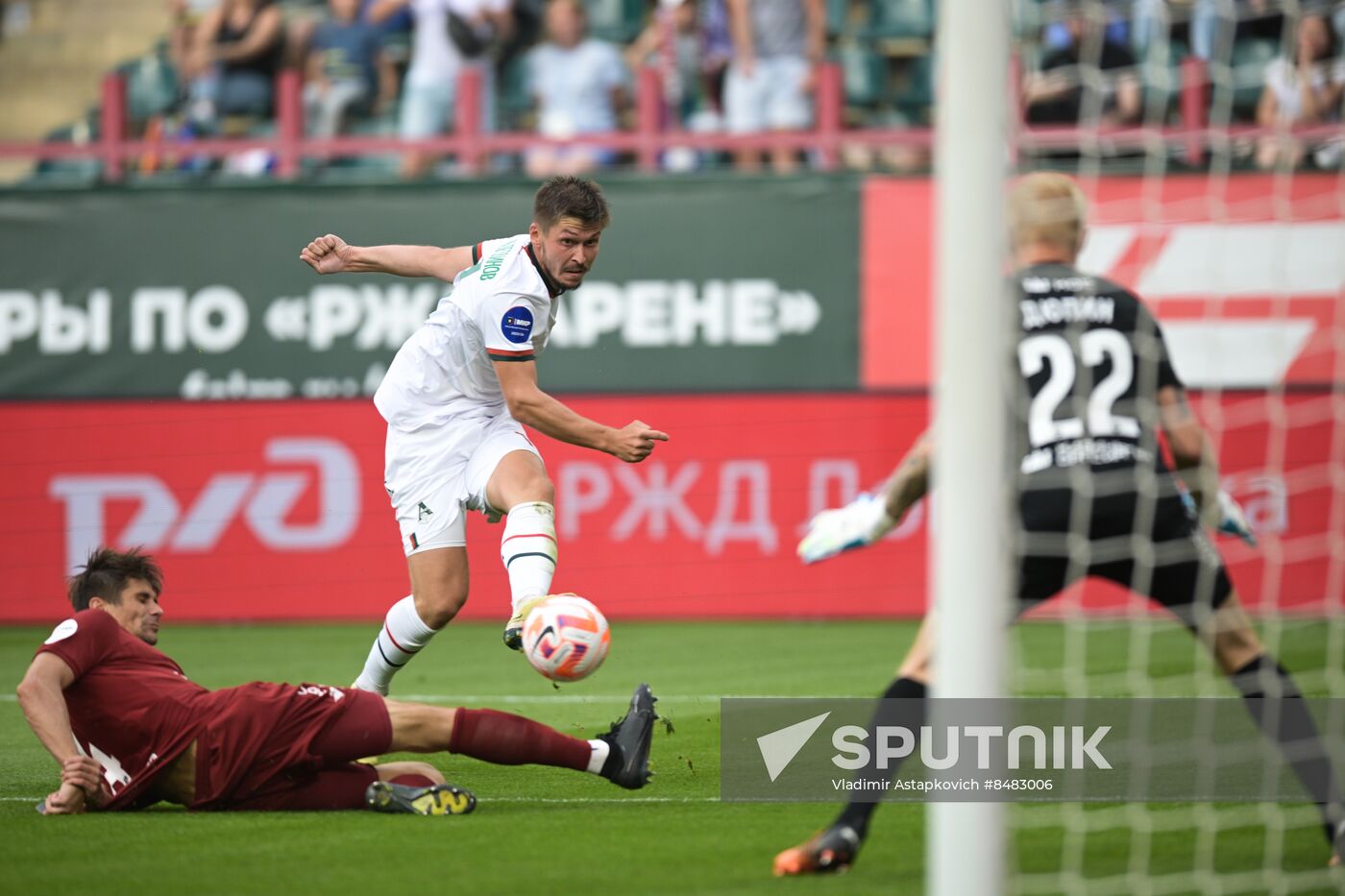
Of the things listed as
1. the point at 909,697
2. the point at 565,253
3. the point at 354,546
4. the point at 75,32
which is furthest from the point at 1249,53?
the point at 75,32

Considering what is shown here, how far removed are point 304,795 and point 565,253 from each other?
7.04 ft

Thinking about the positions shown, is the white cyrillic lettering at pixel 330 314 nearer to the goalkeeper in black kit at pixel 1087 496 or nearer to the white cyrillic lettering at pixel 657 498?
the white cyrillic lettering at pixel 657 498

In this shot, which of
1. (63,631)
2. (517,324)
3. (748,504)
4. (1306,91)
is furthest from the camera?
(748,504)

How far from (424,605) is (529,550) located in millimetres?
604

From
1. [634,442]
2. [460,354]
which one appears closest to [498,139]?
[460,354]

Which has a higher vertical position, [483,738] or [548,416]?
[548,416]

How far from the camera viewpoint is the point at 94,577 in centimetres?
568

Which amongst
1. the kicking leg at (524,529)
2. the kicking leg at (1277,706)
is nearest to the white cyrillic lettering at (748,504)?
the kicking leg at (524,529)

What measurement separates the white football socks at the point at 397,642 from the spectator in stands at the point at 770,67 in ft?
26.1

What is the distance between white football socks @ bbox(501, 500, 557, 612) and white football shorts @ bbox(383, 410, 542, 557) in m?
0.31

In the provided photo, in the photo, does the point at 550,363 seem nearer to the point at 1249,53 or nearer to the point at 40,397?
the point at 40,397

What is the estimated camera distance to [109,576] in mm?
5664

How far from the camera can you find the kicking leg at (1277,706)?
4617 mm

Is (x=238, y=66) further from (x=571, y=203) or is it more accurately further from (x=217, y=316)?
(x=571, y=203)
